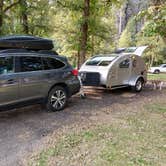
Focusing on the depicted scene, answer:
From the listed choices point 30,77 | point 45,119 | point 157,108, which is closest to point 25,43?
point 30,77

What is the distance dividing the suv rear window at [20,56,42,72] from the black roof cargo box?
21.3 inches

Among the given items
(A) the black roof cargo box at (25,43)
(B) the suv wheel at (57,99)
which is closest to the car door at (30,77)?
(B) the suv wheel at (57,99)

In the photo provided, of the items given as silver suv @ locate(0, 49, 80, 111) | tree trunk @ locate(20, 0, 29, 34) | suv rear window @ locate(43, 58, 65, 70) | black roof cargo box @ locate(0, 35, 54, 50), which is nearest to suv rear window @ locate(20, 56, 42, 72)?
silver suv @ locate(0, 49, 80, 111)

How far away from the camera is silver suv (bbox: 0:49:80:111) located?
5934mm

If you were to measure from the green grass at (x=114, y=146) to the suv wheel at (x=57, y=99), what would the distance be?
6.26ft

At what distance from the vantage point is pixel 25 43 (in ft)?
22.6

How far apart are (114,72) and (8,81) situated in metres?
4.98

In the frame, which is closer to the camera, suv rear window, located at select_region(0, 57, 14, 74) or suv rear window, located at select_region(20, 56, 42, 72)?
suv rear window, located at select_region(0, 57, 14, 74)

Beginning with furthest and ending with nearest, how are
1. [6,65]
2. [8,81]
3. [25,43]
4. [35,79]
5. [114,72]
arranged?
[114,72] < [25,43] < [35,79] < [6,65] < [8,81]

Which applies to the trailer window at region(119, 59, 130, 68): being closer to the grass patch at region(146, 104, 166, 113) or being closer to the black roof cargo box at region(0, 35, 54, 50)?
the grass patch at region(146, 104, 166, 113)

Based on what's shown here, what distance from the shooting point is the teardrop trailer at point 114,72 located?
9594 mm

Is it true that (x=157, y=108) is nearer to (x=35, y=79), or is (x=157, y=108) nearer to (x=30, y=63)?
(x=35, y=79)

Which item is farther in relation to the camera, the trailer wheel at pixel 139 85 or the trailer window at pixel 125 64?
the trailer wheel at pixel 139 85

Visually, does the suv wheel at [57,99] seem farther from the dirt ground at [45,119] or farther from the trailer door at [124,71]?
the trailer door at [124,71]
